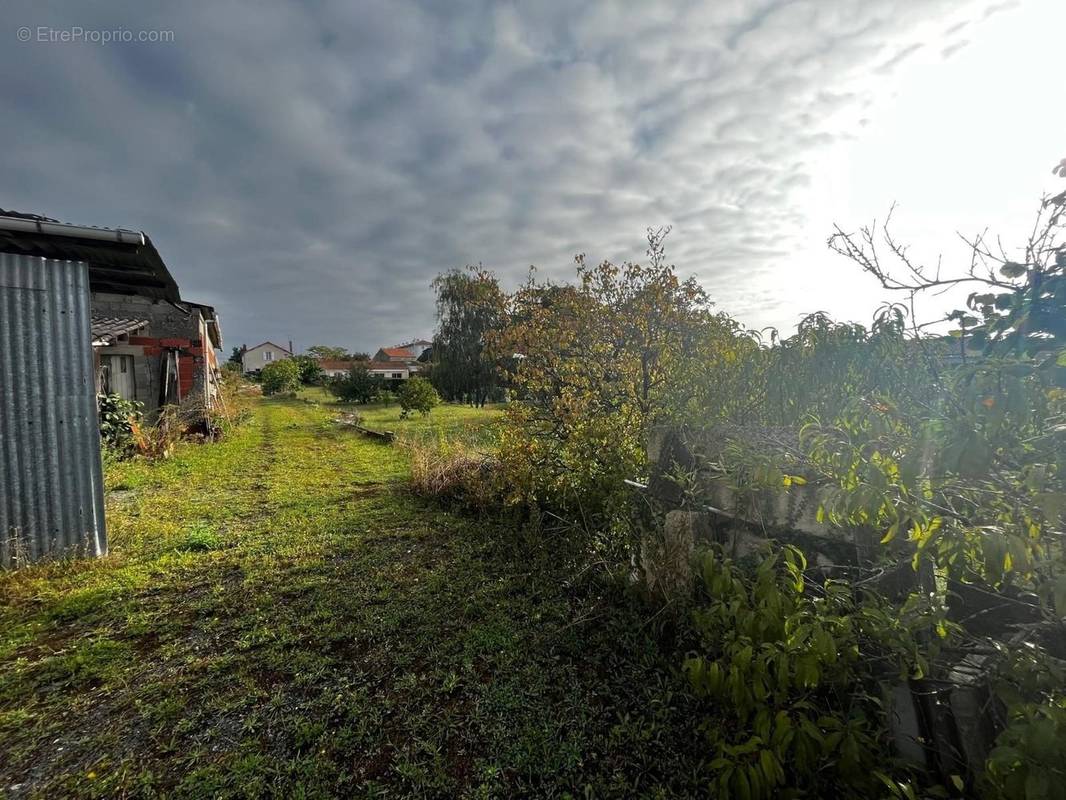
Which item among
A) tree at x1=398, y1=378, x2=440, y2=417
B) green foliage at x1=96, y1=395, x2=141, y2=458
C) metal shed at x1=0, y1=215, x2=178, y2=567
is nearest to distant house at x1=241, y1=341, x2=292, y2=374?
tree at x1=398, y1=378, x2=440, y2=417

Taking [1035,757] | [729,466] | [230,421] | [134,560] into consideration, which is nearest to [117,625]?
[134,560]

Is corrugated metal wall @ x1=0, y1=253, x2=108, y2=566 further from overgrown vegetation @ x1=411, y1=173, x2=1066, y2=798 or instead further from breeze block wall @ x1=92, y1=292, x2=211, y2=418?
breeze block wall @ x1=92, y1=292, x2=211, y2=418

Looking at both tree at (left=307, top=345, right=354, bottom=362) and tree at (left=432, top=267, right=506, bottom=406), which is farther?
tree at (left=307, top=345, right=354, bottom=362)

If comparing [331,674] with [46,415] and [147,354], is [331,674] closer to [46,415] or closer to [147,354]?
[46,415]

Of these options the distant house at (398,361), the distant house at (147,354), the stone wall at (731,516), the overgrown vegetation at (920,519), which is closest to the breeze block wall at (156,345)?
the distant house at (147,354)

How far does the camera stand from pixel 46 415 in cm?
361

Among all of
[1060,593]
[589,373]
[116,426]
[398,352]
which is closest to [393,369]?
[398,352]

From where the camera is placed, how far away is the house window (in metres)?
9.13

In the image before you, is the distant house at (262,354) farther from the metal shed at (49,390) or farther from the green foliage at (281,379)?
the metal shed at (49,390)

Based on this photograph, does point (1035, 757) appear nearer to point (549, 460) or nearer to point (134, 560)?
point (549, 460)

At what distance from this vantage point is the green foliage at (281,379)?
1212 inches

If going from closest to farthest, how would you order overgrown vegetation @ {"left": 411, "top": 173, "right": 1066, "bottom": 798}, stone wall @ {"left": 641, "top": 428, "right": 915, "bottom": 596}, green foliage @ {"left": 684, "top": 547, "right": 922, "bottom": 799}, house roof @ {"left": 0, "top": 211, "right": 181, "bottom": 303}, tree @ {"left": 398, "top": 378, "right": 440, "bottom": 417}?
1. overgrown vegetation @ {"left": 411, "top": 173, "right": 1066, "bottom": 798}
2. green foliage @ {"left": 684, "top": 547, "right": 922, "bottom": 799}
3. stone wall @ {"left": 641, "top": 428, "right": 915, "bottom": 596}
4. house roof @ {"left": 0, "top": 211, "right": 181, "bottom": 303}
5. tree @ {"left": 398, "top": 378, "right": 440, "bottom": 417}

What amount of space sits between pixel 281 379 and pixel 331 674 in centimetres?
3339

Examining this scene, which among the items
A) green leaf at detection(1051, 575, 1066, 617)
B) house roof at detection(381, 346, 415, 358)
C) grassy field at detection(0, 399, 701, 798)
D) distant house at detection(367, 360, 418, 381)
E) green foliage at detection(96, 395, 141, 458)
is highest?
house roof at detection(381, 346, 415, 358)
